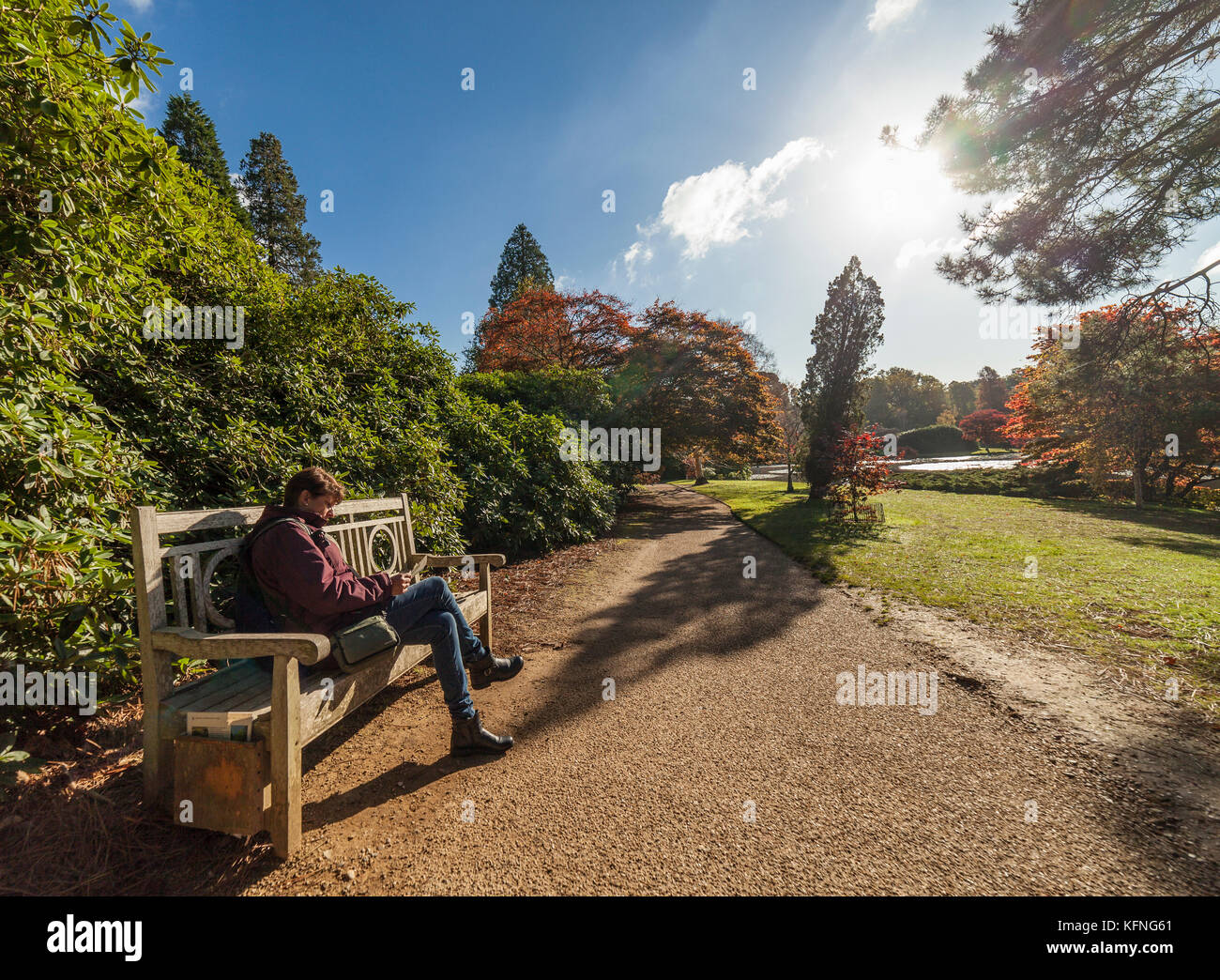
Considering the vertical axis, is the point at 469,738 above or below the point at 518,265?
below

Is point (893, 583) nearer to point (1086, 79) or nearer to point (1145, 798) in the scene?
point (1145, 798)

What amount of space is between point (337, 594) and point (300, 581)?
0.56 feet

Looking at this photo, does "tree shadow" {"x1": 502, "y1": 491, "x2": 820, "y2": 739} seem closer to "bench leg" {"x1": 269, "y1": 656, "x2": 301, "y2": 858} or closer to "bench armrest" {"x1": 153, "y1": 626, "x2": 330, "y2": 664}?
"bench leg" {"x1": 269, "y1": 656, "x2": 301, "y2": 858}

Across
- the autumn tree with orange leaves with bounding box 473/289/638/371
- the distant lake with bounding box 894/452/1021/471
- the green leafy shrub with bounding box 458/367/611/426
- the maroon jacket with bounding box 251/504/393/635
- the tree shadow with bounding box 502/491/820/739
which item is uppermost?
the autumn tree with orange leaves with bounding box 473/289/638/371

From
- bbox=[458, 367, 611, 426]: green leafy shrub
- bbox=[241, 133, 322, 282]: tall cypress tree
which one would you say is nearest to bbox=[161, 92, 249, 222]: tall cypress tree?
bbox=[241, 133, 322, 282]: tall cypress tree

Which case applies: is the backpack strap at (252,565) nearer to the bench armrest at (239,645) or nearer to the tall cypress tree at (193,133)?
the bench armrest at (239,645)

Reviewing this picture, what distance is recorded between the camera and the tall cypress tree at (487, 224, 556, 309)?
31.2 m

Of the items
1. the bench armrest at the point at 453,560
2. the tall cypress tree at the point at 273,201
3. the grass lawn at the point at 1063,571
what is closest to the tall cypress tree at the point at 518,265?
the tall cypress tree at the point at 273,201

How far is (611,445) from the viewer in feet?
44.0

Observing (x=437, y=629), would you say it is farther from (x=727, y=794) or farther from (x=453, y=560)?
(x=727, y=794)

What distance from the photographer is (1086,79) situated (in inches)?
202

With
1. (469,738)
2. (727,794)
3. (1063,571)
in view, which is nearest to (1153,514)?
(1063,571)

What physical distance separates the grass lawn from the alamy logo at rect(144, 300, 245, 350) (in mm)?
7068

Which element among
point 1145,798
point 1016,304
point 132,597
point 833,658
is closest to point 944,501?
point 1016,304
